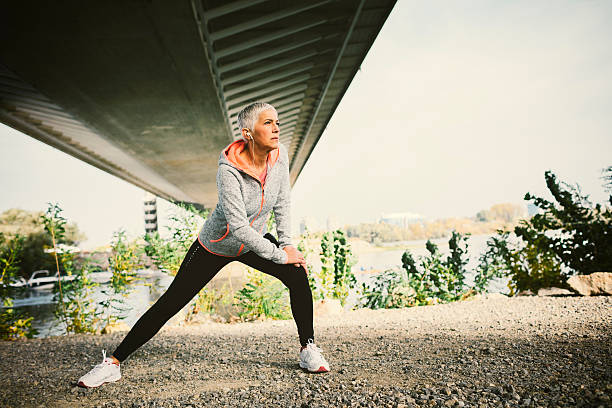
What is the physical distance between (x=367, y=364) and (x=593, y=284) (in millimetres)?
3424

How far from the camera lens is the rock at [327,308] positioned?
535 centimetres

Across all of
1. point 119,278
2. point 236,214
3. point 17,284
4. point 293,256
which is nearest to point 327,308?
point 119,278

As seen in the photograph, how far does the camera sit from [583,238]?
211 inches

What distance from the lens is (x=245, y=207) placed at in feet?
8.55

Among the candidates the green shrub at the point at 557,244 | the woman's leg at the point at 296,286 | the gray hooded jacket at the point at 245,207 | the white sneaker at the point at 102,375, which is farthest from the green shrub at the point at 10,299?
the green shrub at the point at 557,244

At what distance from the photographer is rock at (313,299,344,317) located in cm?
535

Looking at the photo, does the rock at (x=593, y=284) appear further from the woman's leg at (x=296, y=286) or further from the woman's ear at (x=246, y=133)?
the woman's ear at (x=246, y=133)

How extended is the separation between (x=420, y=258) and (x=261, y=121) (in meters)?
4.11

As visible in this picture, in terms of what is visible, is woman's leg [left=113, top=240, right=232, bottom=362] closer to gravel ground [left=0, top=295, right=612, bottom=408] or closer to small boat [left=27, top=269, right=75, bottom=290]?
gravel ground [left=0, top=295, right=612, bottom=408]

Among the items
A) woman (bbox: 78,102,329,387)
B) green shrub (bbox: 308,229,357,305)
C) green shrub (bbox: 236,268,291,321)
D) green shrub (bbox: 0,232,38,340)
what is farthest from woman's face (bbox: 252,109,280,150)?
green shrub (bbox: 0,232,38,340)

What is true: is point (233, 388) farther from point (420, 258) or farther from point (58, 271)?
point (420, 258)

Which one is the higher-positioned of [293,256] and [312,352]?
[293,256]

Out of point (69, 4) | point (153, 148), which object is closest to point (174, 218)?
point (69, 4)

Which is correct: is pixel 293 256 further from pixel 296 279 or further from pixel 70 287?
pixel 70 287
